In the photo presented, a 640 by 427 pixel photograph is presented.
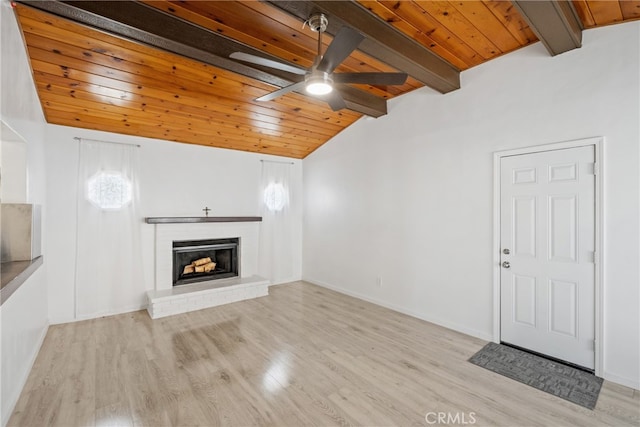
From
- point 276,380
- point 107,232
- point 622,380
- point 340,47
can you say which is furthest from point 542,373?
point 107,232

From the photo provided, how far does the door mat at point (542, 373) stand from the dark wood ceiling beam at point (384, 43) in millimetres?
2995

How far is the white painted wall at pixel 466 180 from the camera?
8.16 feet

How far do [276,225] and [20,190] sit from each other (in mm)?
3736

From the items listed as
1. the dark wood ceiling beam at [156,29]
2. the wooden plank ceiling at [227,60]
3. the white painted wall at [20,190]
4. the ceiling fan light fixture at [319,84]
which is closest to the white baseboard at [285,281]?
the wooden plank ceiling at [227,60]

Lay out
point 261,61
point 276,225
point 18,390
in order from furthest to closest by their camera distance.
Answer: point 276,225 < point 18,390 < point 261,61

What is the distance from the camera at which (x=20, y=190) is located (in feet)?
8.50

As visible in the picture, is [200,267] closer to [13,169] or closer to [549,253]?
[13,169]

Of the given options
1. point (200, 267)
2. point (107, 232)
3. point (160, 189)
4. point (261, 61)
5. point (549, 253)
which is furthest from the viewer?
point (200, 267)

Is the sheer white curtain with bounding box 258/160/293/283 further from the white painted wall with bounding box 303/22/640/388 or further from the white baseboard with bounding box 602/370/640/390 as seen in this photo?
the white baseboard with bounding box 602/370/640/390

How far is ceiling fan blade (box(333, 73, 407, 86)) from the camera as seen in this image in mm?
2334

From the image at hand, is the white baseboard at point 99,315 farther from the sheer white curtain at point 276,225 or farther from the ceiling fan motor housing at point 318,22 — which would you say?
the ceiling fan motor housing at point 318,22

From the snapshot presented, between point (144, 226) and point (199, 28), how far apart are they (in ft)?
10.0

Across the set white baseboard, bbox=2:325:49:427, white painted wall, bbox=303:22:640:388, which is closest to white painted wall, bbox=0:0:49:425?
white baseboard, bbox=2:325:49:427

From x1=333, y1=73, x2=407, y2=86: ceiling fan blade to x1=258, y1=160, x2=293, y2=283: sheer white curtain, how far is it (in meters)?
3.51
